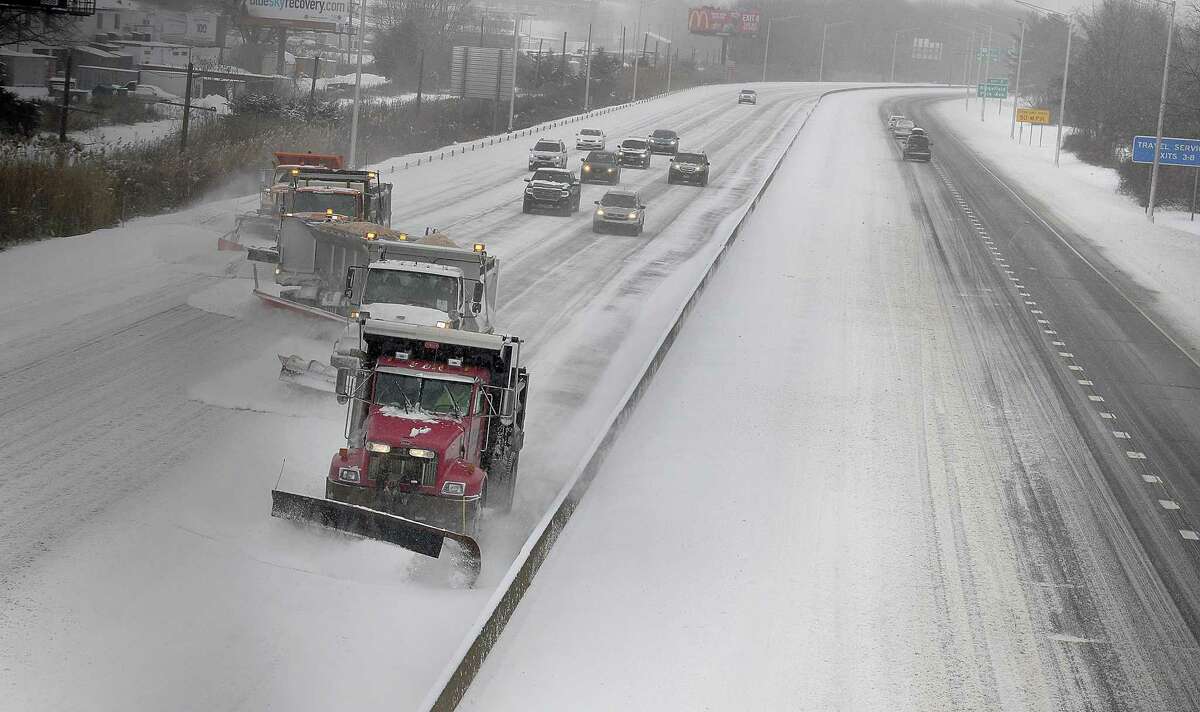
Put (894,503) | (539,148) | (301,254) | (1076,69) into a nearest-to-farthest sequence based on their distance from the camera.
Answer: (894,503) < (301,254) < (539,148) < (1076,69)

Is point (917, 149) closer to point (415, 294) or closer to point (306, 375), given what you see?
point (415, 294)

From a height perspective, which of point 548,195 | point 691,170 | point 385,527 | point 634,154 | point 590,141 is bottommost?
point 385,527

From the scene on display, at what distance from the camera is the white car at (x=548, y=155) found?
55.9 meters

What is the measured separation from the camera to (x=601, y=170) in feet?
182

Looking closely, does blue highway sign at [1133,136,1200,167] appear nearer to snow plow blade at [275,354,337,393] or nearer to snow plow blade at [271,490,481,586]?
snow plow blade at [275,354,337,393]

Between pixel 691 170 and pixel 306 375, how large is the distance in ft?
122

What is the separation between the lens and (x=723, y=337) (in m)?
27.6

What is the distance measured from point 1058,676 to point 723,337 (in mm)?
15551

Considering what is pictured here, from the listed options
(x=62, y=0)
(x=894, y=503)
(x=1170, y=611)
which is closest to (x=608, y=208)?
(x=62, y=0)

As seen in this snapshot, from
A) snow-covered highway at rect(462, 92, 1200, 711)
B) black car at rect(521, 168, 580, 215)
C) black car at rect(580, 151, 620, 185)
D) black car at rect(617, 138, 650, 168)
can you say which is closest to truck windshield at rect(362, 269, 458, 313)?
snow-covered highway at rect(462, 92, 1200, 711)

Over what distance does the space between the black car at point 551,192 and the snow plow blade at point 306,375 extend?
2357cm

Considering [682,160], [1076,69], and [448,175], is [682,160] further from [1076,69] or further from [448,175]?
[1076,69]

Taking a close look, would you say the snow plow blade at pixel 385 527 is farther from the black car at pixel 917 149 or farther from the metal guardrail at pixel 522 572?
the black car at pixel 917 149

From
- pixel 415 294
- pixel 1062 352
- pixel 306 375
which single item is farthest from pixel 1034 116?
pixel 306 375
